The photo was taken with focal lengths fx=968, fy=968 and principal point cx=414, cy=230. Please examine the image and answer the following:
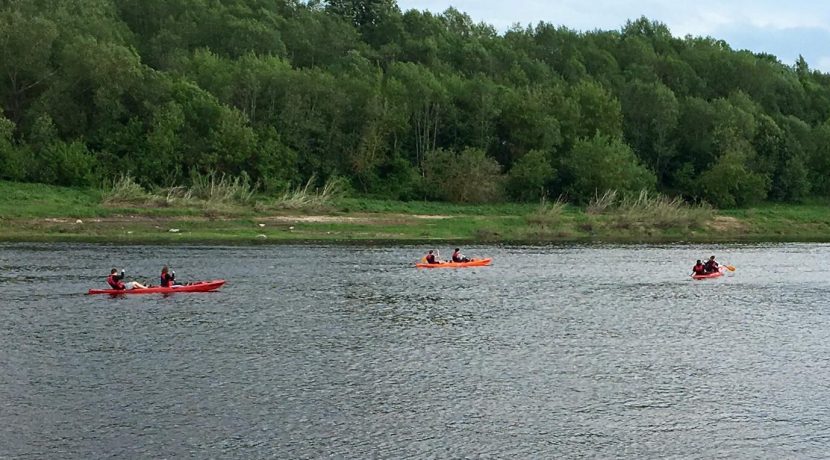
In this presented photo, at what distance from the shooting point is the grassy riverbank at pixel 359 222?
304ft

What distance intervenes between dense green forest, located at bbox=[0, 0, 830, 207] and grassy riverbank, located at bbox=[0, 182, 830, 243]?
776 cm

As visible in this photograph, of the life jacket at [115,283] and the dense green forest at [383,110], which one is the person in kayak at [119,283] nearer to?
the life jacket at [115,283]

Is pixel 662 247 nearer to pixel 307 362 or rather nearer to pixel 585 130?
pixel 585 130

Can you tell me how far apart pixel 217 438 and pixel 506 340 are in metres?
19.1

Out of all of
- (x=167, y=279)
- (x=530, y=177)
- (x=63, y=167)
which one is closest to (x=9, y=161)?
(x=63, y=167)

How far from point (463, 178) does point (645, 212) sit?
75.0 ft

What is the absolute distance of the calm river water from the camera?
29750 mm

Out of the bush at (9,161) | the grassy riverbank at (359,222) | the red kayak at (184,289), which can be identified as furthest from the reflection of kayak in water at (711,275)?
the bush at (9,161)

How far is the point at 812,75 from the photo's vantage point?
19312cm

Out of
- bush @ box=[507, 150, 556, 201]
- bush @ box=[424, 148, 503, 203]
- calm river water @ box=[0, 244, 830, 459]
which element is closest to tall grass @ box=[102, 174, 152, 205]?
calm river water @ box=[0, 244, 830, 459]

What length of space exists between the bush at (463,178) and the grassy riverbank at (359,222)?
9.51 feet

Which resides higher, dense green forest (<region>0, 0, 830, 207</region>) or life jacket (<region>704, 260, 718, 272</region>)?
dense green forest (<region>0, 0, 830, 207</region>)

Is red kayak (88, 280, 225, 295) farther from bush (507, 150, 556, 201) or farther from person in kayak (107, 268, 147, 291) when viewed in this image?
bush (507, 150, 556, 201)

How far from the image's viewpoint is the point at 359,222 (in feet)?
340
